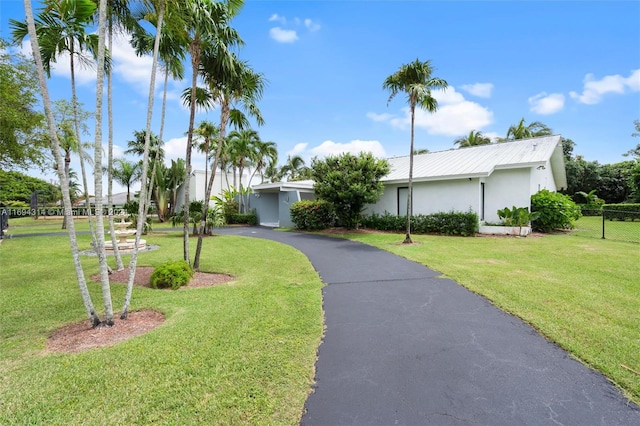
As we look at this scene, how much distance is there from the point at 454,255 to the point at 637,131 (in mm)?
31351

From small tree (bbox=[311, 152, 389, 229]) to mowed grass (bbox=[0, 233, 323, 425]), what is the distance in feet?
28.6

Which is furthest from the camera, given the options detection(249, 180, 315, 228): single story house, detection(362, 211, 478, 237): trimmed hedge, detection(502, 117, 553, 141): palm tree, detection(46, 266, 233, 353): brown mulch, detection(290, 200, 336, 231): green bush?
detection(502, 117, 553, 141): palm tree

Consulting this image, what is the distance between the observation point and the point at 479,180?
1420 cm

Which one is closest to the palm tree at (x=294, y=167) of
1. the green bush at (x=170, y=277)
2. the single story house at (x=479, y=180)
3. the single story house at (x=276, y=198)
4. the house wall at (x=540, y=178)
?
the single story house at (x=276, y=198)

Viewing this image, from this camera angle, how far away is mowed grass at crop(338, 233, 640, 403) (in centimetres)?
350

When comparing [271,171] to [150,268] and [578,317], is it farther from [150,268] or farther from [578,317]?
[578,317]

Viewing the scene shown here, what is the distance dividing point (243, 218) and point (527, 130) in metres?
32.4

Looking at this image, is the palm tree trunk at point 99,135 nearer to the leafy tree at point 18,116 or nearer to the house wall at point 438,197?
the leafy tree at point 18,116

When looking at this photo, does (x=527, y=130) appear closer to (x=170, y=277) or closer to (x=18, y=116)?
(x=170, y=277)

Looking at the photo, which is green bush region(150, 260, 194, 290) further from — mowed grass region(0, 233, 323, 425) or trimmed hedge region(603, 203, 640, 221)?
trimmed hedge region(603, 203, 640, 221)

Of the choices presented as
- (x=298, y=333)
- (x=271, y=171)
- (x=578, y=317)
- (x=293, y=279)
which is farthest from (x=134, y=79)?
(x=271, y=171)

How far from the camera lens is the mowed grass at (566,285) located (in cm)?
350

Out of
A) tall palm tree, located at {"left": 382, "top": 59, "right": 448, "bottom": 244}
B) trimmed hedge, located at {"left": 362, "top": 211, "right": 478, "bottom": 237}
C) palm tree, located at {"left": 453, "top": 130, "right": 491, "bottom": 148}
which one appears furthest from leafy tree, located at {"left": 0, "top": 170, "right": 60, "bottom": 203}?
palm tree, located at {"left": 453, "top": 130, "right": 491, "bottom": 148}

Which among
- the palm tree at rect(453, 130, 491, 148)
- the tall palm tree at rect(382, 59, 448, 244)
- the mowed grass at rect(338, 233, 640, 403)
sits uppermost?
the palm tree at rect(453, 130, 491, 148)
